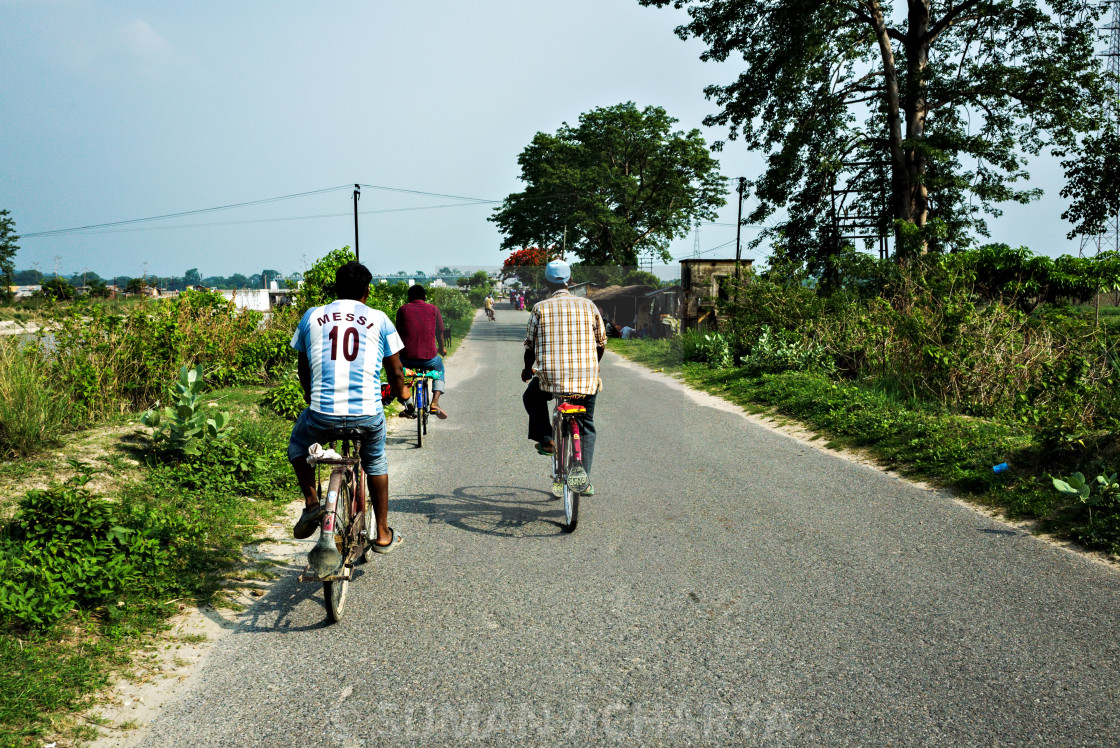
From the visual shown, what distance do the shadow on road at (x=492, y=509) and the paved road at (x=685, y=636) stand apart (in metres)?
0.03

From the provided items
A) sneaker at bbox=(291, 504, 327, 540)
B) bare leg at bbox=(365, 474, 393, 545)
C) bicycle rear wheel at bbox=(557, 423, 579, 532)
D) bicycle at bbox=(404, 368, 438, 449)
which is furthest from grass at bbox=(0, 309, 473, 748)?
bicycle rear wheel at bbox=(557, 423, 579, 532)

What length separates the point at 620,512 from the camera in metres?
6.59

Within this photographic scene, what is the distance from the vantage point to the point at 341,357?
14.5 feet

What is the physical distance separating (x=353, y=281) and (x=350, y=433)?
0.87 metres

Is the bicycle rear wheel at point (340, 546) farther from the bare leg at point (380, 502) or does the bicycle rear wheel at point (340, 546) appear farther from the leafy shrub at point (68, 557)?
the leafy shrub at point (68, 557)

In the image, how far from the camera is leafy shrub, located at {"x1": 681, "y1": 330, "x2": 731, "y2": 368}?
19.3 m

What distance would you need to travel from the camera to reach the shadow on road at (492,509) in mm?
6160

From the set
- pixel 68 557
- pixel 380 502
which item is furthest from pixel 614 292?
pixel 68 557

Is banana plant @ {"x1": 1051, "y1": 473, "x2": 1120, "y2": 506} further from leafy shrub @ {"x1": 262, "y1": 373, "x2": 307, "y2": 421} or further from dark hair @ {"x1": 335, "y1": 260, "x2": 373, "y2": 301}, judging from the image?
leafy shrub @ {"x1": 262, "y1": 373, "x2": 307, "y2": 421}

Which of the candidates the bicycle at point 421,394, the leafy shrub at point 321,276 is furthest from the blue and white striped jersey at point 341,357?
the leafy shrub at point 321,276

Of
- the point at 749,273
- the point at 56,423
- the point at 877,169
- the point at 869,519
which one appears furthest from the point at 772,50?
the point at 56,423

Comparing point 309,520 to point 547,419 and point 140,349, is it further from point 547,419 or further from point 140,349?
point 140,349

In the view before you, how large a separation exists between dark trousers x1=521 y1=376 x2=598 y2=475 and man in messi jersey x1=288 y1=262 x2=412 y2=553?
1.94 metres

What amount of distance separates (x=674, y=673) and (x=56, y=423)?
6.16m
